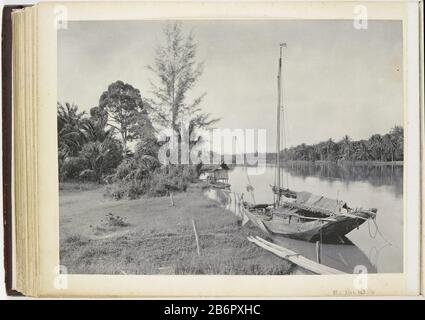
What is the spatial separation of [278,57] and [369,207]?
110cm

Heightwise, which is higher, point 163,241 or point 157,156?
point 157,156

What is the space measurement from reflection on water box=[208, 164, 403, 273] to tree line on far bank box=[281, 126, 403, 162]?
0.06 metres

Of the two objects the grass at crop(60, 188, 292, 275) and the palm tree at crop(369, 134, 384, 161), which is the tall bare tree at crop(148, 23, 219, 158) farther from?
the palm tree at crop(369, 134, 384, 161)

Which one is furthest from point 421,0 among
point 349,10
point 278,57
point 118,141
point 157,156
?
point 118,141

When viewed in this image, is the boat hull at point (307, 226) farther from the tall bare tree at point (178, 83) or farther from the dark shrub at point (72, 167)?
the dark shrub at point (72, 167)

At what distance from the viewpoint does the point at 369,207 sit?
2.25 meters

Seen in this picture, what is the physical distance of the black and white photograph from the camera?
2230 mm

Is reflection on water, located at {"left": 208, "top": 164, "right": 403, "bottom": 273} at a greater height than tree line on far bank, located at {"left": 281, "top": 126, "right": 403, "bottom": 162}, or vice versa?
tree line on far bank, located at {"left": 281, "top": 126, "right": 403, "bottom": 162}

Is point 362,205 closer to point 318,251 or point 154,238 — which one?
point 318,251

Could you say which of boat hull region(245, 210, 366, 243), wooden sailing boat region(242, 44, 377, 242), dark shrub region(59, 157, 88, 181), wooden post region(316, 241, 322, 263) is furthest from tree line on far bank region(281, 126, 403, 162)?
dark shrub region(59, 157, 88, 181)

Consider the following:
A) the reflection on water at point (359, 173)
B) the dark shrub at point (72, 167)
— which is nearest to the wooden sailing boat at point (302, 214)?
the reflection on water at point (359, 173)

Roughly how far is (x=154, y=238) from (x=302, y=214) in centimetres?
95

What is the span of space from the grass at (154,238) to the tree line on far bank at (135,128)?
114 millimetres

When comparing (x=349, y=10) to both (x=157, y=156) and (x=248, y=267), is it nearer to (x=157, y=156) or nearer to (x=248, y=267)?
(x=157, y=156)
